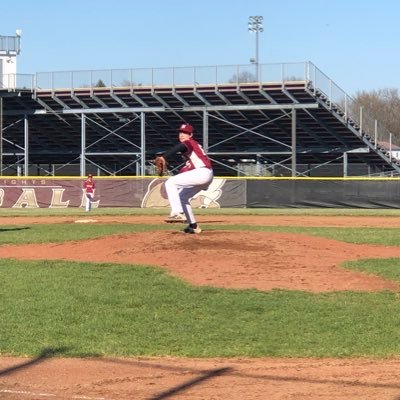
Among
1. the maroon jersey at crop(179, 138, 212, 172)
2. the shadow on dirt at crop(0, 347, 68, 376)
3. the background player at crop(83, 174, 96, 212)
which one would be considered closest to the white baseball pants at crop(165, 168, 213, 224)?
the maroon jersey at crop(179, 138, 212, 172)

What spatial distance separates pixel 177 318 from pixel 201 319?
0.89 ft

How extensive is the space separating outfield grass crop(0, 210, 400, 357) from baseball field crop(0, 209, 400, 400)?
0.01 metres

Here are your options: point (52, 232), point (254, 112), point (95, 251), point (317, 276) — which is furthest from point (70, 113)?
point (317, 276)

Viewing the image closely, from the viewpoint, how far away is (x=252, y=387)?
574 cm

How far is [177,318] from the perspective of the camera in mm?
8289

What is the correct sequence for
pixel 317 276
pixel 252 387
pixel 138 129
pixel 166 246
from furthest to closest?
pixel 138 129 < pixel 166 246 < pixel 317 276 < pixel 252 387

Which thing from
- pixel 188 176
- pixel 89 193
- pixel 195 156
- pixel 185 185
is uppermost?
pixel 195 156

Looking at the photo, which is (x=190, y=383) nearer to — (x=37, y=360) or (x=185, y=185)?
(x=37, y=360)

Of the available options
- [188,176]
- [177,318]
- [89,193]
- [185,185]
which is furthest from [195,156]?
[89,193]

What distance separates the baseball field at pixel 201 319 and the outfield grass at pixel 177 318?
0.01 meters

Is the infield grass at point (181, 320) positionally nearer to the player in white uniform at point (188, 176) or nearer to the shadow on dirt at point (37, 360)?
the shadow on dirt at point (37, 360)

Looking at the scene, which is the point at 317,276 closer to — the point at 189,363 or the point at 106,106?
the point at 189,363

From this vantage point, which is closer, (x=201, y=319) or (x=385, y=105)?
(x=201, y=319)

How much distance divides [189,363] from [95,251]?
687 centimetres
